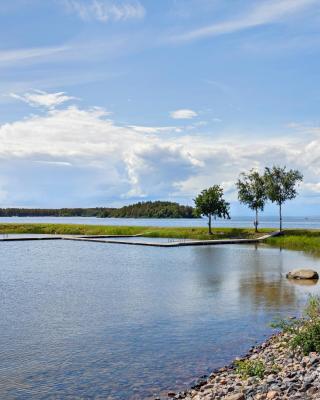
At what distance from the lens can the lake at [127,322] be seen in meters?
17.0

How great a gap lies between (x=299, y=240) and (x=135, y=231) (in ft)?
119

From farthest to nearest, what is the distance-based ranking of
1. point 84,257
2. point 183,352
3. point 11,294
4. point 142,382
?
point 84,257
point 11,294
point 183,352
point 142,382

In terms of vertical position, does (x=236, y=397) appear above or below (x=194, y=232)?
below

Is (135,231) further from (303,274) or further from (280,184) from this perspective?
(303,274)

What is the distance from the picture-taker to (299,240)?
254ft

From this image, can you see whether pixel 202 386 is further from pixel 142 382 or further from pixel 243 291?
pixel 243 291

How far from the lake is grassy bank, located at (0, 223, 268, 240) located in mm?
38750

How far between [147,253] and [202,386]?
4868cm

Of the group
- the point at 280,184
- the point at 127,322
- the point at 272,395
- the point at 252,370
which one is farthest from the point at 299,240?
the point at 272,395

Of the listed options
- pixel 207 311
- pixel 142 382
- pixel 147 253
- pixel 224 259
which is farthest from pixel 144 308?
pixel 147 253

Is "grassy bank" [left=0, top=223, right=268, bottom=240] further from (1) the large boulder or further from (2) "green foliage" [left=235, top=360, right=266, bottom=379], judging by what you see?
(2) "green foliage" [left=235, top=360, right=266, bottom=379]

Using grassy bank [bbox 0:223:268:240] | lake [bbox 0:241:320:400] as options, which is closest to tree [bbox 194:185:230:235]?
grassy bank [bbox 0:223:268:240]

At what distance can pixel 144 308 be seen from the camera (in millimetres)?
28406

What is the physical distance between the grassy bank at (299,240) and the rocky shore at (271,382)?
176ft
